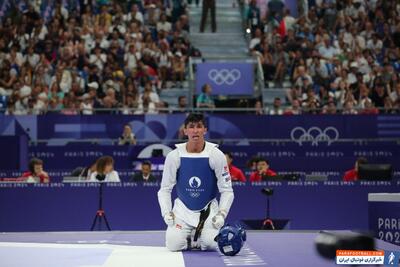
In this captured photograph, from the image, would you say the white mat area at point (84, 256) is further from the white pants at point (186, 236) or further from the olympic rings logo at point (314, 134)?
the olympic rings logo at point (314, 134)

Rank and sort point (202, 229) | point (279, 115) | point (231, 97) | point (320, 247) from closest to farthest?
1. point (320, 247)
2. point (202, 229)
3. point (279, 115)
4. point (231, 97)

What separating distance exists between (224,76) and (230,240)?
13.7m

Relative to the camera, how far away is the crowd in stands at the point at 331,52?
20547 millimetres

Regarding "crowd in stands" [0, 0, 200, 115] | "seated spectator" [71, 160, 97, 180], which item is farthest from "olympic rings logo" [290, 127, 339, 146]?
"seated spectator" [71, 160, 97, 180]

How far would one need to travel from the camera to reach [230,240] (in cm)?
797

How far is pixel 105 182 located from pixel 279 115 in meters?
6.31

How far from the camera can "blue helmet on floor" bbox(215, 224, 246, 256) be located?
7969 millimetres

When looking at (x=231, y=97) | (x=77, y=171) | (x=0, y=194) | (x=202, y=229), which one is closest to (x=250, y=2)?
(x=231, y=97)

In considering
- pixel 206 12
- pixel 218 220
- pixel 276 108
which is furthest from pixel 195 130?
pixel 206 12

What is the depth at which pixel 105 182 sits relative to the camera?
13.7 metres

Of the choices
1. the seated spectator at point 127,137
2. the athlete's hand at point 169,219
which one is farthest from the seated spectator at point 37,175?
the athlete's hand at point 169,219

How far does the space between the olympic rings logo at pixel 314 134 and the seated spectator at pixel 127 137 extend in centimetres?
365

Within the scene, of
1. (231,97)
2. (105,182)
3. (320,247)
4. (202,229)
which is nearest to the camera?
(320,247)

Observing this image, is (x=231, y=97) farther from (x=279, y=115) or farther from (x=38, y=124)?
(x=38, y=124)
